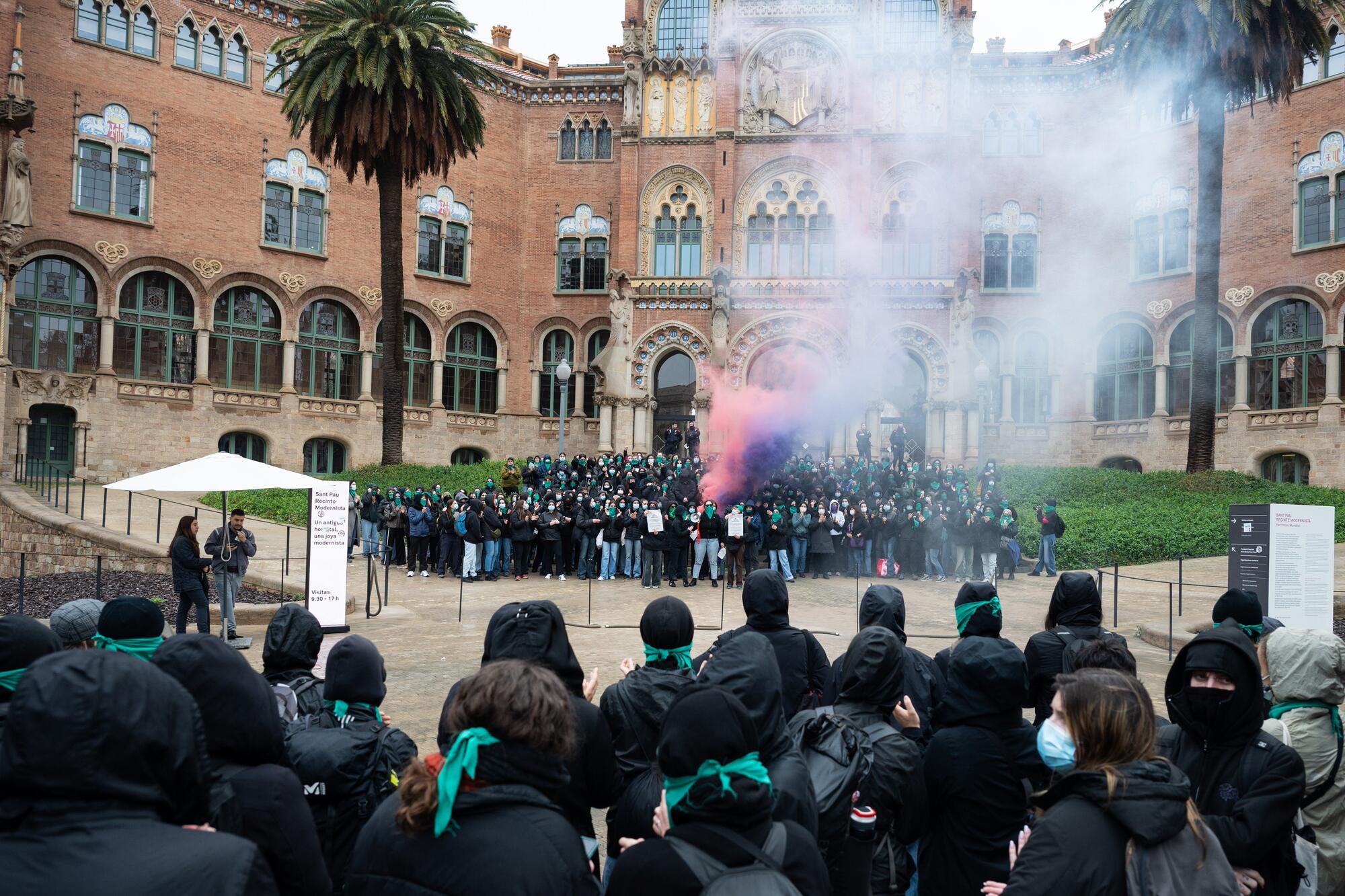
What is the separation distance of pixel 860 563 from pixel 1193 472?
1228cm

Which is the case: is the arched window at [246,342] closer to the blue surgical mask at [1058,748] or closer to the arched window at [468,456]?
the arched window at [468,456]

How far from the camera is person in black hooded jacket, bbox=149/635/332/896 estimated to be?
2760mm

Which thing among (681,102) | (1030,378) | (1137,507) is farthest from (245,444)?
(1030,378)

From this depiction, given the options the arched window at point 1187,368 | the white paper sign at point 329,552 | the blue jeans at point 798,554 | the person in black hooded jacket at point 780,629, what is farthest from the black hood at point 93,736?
the arched window at point 1187,368

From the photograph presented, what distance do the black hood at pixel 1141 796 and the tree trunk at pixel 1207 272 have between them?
85.3 ft

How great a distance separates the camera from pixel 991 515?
19234mm

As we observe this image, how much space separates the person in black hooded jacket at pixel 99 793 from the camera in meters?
1.92

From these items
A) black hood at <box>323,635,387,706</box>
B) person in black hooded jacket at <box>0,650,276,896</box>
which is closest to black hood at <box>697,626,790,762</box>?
black hood at <box>323,635,387,706</box>

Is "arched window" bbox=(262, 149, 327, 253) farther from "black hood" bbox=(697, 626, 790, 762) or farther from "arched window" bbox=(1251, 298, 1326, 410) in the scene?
"black hood" bbox=(697, 626, 790, 762)

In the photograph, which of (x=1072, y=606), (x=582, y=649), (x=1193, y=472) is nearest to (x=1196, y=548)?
(x=1193, y=472)

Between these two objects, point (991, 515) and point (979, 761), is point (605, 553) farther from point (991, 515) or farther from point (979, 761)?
point (979, 761)

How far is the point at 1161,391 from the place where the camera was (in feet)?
115

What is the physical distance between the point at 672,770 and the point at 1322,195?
123 feet

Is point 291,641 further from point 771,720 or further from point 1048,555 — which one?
point 1048,555
